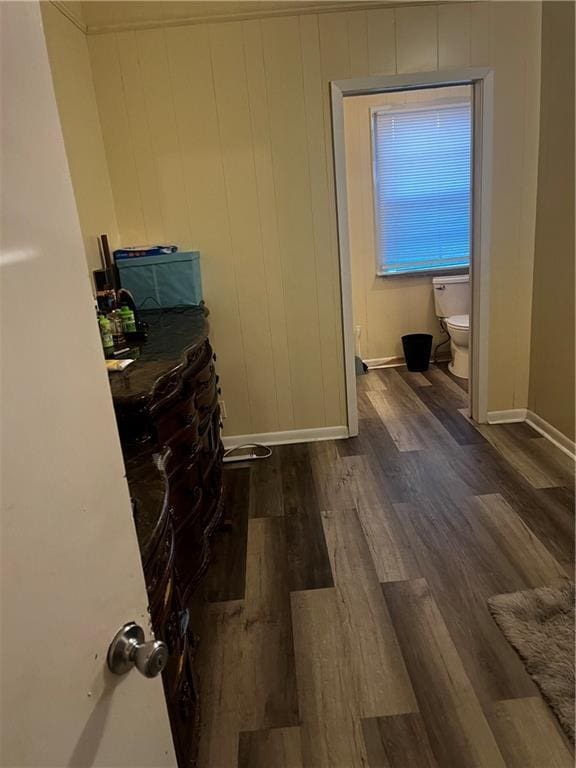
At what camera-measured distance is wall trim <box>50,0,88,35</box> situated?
2.42m

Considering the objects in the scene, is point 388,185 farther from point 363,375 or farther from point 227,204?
point 227,204

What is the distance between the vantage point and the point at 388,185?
456 centimetres

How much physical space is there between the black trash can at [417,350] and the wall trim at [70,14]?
10.8 ft

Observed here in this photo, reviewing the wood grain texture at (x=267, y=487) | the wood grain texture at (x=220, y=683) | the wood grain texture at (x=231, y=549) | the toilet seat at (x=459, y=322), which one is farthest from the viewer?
the toilet seat at (x=459, y=322)

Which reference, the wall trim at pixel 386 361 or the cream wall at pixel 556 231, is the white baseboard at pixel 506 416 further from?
the wall trim at pixel 386 361

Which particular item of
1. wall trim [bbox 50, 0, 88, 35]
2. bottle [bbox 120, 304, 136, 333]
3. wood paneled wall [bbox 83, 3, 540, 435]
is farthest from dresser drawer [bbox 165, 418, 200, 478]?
wall trim [bbox 50, 0, 88, 35]

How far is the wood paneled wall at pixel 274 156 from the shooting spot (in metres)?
2.80

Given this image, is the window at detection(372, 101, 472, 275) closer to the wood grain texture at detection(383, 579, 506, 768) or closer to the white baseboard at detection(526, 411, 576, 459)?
the white baseboard at detection(526, 411, 576, 459)

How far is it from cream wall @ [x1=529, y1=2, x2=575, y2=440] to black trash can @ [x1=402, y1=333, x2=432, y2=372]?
4.83 feet

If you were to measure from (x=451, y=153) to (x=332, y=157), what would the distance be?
2.08 metres

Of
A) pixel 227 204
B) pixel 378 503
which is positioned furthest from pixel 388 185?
pixel 378 503

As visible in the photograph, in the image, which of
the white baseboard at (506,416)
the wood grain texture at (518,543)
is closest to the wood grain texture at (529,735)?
the wood grain texture at (518,543)

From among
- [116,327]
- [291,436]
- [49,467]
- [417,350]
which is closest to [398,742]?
[49,467]

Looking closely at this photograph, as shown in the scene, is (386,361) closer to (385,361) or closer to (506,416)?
(385,361)
